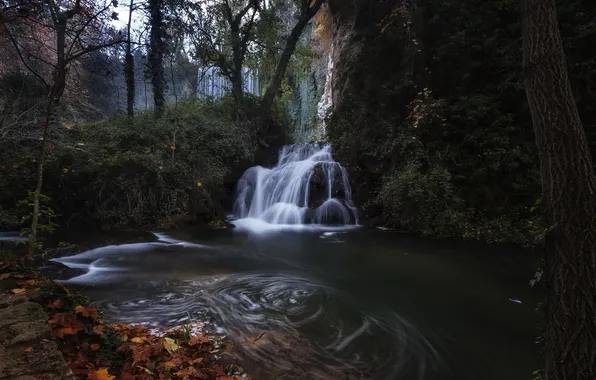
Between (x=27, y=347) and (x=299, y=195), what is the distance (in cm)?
1090

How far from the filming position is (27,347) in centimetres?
197

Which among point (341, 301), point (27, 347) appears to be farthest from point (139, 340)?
point (341, 301)

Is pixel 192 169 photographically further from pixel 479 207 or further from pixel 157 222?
pixel 479 207

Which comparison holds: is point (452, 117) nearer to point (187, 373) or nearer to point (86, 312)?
point (187, 373)

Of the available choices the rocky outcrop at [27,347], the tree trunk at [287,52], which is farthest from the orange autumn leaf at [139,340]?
the tree trunk at [287,52]

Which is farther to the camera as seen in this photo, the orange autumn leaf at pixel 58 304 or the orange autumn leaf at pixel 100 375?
the orange autumn leaf at pixel 58 304

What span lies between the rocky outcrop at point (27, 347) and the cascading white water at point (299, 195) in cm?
975

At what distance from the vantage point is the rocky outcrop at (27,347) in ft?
5.79

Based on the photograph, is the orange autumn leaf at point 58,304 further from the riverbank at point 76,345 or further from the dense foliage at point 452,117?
the dense foliage at point 452,117

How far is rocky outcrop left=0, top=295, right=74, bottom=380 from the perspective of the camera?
177cm

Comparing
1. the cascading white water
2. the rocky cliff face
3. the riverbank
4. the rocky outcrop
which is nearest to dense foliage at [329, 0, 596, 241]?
the rocky cliff face

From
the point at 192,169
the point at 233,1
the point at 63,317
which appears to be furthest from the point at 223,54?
the point at 63,317

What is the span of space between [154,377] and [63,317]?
0.86 meters

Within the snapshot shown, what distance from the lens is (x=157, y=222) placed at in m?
10.2
